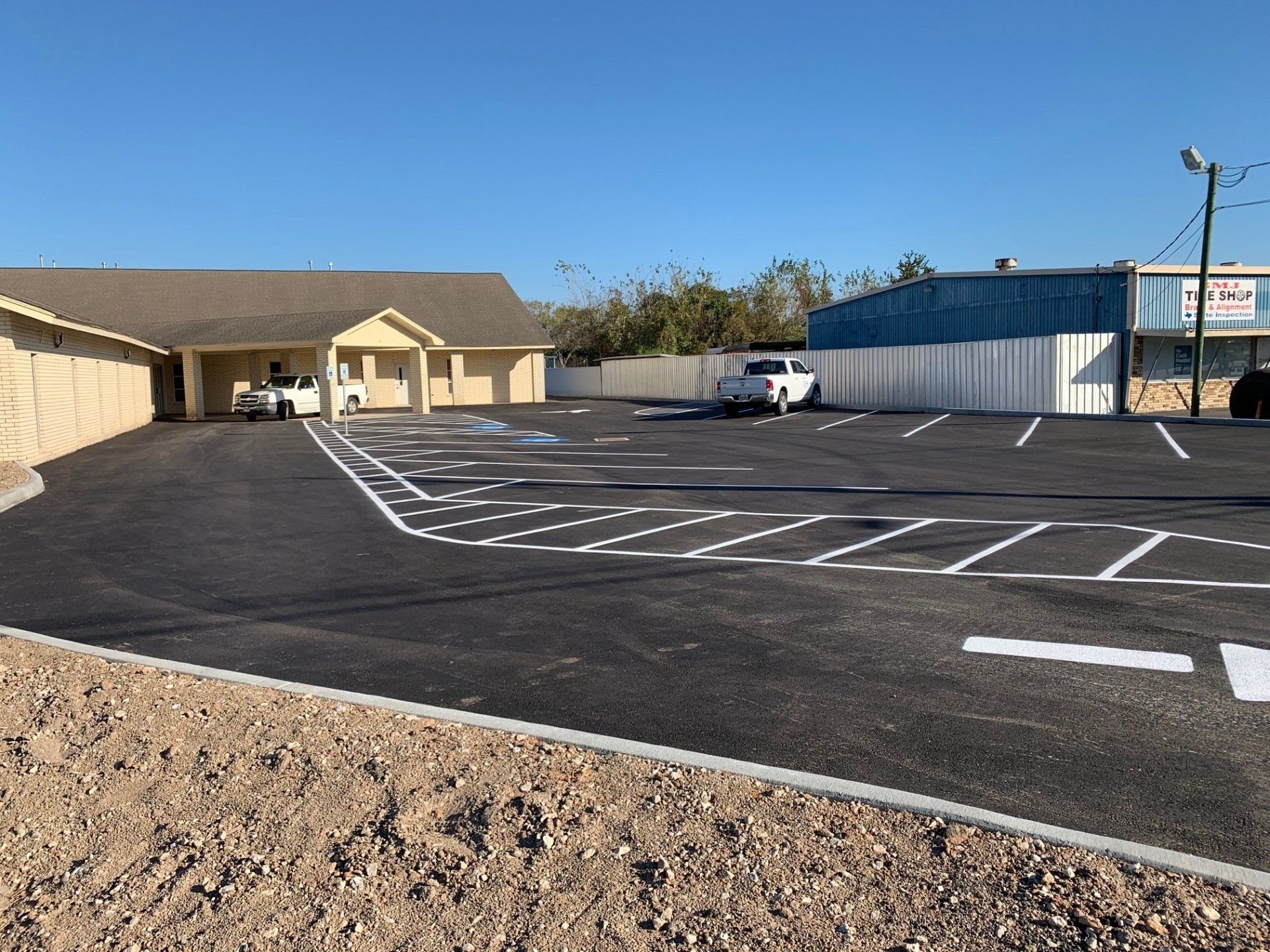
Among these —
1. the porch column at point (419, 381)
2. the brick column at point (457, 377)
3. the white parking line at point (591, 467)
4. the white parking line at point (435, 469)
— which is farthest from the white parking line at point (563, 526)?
the brick column at point (457, 377)

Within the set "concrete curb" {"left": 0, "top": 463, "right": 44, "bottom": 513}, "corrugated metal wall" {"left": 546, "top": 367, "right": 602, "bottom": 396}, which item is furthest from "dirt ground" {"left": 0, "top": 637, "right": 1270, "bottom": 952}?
"corrugated metal wall" {"left": 546, "top": 367, "right": 602, "bottom": 396}

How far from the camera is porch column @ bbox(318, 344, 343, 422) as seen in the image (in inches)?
1439

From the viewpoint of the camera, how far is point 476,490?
16.2m

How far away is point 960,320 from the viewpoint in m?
34.9

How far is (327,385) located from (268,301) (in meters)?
12.7

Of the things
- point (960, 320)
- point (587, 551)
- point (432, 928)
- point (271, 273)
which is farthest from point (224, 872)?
point (271, 273)

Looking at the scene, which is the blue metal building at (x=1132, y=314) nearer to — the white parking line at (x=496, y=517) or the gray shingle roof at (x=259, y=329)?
the gray shingle roof at (x=259, y=329)

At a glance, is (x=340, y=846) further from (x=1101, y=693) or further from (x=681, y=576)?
(x=681, y=576)

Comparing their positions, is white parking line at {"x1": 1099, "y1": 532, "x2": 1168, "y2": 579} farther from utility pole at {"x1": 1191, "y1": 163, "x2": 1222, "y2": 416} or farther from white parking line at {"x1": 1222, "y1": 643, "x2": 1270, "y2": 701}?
utility pole at {"x1": 1191, "y1": 163, "x2": 1222, "y2": 416}

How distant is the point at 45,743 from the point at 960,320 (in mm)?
33725

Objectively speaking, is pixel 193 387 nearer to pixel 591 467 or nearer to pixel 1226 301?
pixel 591 467

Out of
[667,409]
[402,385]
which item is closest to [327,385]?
[402,385]

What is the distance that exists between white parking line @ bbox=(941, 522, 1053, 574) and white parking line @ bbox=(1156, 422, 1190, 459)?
28.2ft

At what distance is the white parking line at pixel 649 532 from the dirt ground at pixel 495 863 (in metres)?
5.68
